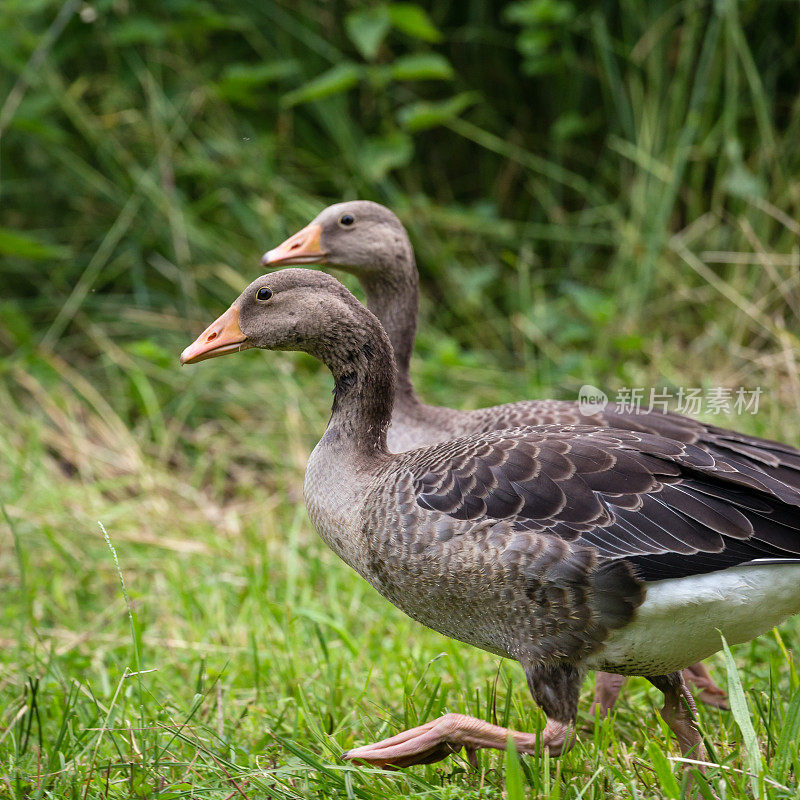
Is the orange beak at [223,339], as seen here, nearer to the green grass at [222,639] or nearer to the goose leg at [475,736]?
the green grass at [222,639]

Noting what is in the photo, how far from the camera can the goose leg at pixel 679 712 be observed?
323cm

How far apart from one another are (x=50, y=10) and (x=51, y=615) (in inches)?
182

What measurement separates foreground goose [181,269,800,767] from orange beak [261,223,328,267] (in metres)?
1.38

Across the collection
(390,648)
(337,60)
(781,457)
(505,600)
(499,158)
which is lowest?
(390,648)

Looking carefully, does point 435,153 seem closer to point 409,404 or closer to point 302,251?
point 302,251

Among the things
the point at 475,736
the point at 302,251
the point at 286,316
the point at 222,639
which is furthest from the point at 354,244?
the point at 475,736

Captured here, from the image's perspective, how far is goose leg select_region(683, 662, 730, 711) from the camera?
156 inches

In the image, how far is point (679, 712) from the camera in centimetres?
328

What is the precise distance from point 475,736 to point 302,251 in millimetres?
2491

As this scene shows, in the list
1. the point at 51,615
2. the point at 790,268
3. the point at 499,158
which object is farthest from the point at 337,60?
the point at 51,615

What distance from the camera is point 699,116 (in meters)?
6.85

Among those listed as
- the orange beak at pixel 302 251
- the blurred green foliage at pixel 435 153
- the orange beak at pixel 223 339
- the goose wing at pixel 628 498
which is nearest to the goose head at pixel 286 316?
the orange beak at pixel 223 339

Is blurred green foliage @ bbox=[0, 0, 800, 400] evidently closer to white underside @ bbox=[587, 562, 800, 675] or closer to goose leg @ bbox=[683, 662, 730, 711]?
goose leg @ bbox=[683, 662, 730, 711]

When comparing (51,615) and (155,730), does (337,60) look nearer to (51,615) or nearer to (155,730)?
(51,615)
